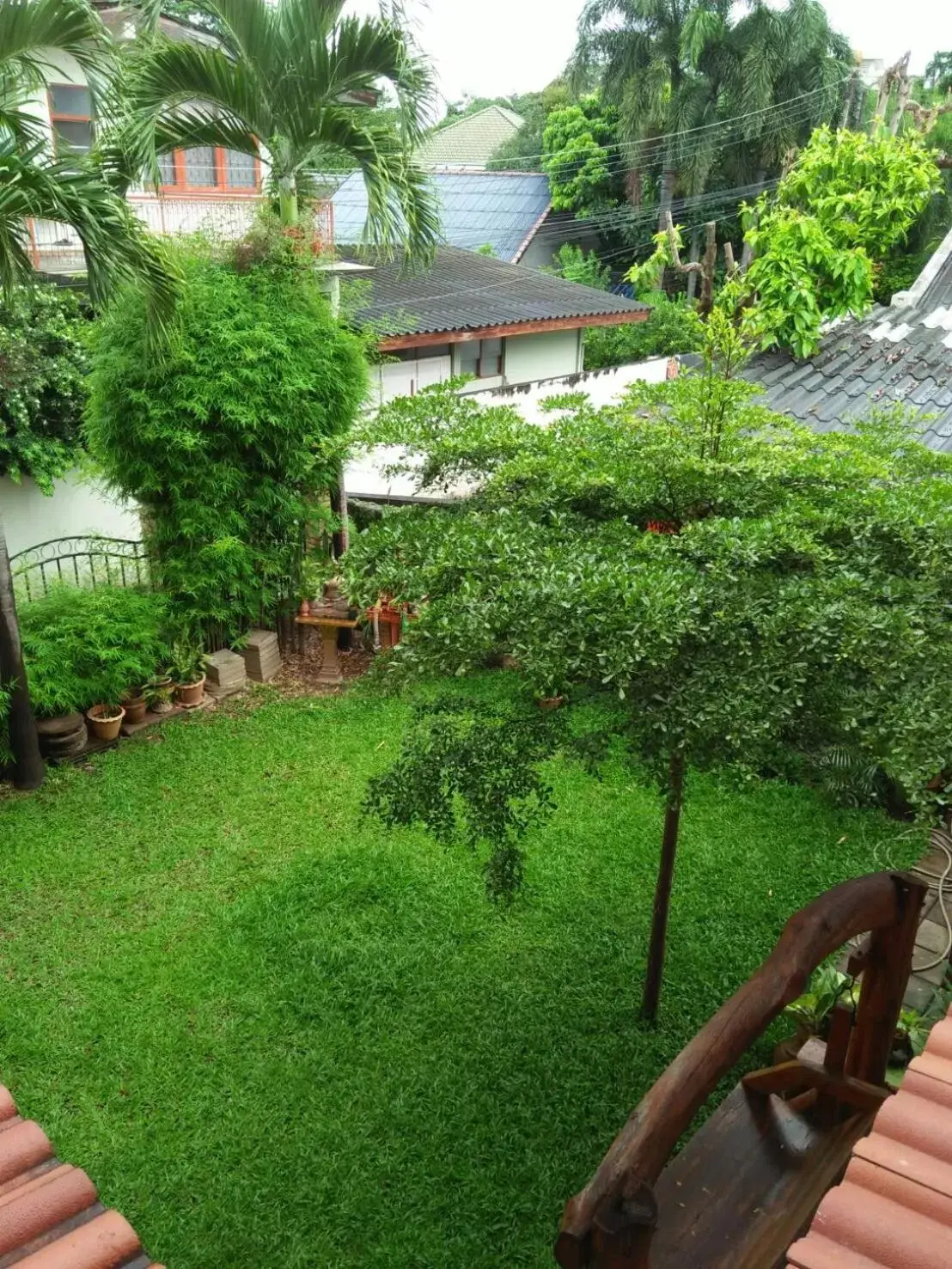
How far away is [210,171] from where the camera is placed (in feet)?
39.8

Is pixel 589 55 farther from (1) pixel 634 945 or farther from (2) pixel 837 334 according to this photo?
(1) pixel 634 945

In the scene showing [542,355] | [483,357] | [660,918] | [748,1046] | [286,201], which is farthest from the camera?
[542,355]

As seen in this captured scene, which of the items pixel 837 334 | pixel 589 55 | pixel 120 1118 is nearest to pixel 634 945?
pixel 120 1118

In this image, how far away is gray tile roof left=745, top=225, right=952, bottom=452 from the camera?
631 cm

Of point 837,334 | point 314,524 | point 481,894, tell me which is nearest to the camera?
point 481,894

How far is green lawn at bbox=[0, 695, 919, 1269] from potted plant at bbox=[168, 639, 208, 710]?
2.54ft

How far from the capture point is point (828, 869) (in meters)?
6.00

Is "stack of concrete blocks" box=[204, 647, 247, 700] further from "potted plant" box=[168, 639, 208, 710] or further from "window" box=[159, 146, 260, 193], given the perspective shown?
"window" box=[159, 146, 260, 193]

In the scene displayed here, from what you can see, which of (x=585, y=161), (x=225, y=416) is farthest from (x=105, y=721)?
(x=585, y=161)

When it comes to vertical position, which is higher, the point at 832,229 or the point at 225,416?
the point at 832,229

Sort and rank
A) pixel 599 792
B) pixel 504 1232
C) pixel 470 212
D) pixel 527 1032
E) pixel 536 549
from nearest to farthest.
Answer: pixel 536 549
pixel 504 1232
pixel 527 1032
pixel 599 792
pixel 470 212

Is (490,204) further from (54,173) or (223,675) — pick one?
(54,173)

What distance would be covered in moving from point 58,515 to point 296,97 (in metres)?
6.34

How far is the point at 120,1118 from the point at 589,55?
95.8 feet
